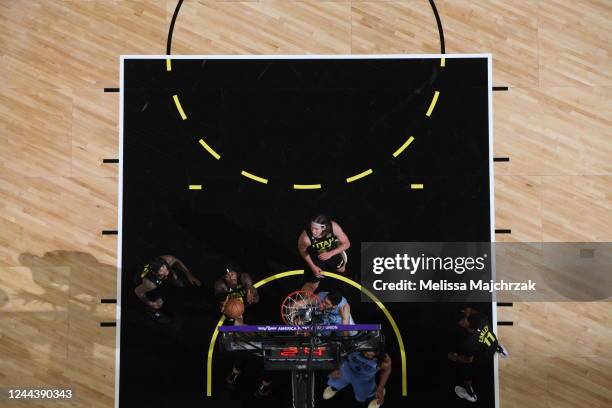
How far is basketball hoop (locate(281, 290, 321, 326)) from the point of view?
8.52 m

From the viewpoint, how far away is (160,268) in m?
8.59

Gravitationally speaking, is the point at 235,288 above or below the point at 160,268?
below

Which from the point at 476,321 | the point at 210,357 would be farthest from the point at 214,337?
the point at 476,321

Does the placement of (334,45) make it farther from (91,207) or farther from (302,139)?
(91,207)

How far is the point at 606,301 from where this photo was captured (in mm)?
8594

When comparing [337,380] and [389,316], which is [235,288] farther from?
[389,316]

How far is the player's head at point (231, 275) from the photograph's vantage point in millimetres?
8609

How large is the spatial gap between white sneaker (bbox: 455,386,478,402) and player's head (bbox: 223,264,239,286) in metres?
2.71

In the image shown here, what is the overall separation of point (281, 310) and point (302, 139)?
76.0 inches

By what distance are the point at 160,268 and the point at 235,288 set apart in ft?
2.82

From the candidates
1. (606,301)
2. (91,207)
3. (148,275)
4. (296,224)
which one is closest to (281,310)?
(296,224)

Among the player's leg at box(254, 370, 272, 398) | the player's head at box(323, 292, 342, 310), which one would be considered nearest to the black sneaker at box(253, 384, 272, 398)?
the player's leg at box(254, 370, 272, 398)

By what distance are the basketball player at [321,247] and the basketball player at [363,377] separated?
91cm

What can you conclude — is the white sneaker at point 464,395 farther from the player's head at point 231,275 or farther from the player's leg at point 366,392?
the player's head at point 231,275
